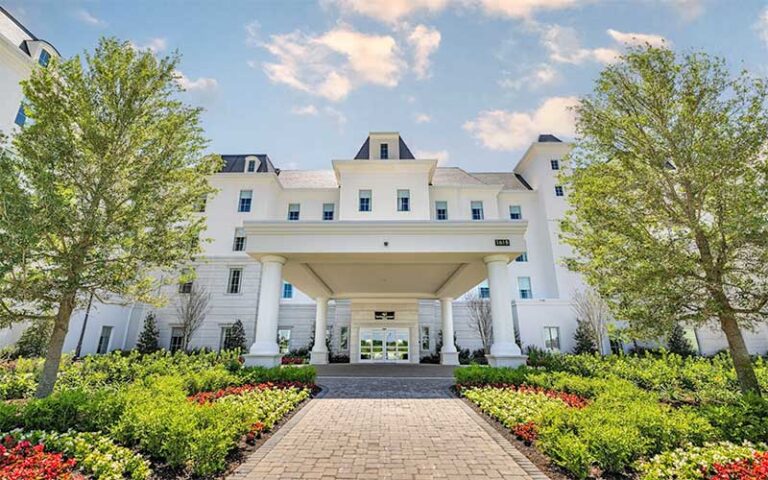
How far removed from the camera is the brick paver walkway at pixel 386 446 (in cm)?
466

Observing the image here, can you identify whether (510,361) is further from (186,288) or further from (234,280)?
(186,288)

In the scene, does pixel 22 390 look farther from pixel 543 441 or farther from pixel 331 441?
pixel 543 441

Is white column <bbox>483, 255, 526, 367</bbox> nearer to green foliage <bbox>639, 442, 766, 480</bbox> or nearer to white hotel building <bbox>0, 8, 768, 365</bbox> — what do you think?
white hotel building <bbox>0, 8, 768, 365</bbox>

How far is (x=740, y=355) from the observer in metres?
7.84

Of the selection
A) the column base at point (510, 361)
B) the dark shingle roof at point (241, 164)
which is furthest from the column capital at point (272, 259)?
the dark shingle roof at point (241, 164)

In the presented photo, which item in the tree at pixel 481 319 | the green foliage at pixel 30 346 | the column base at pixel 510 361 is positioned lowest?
the column base at pixel 510 361

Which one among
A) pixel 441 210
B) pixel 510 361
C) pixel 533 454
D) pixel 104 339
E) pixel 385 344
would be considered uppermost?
pixel 441 210

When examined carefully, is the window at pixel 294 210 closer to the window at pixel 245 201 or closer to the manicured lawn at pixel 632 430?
the window at pixel 245 201

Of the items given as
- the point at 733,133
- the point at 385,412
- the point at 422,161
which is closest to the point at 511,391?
the point at 385,412

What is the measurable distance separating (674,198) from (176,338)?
2673cm

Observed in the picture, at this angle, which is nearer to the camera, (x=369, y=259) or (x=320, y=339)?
(x=369, y=259)

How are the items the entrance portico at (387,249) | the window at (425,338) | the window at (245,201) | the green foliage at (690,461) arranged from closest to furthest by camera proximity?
the green foliage at (690,461)
the entrance portico at (387,249)
the window at (425,338)
the window at (245,201)

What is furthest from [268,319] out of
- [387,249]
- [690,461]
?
[690,461]

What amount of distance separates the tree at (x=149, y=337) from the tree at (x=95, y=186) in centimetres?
1579
